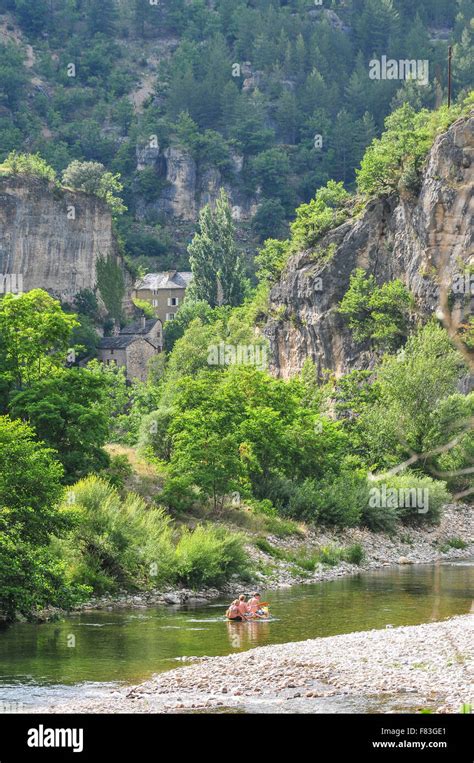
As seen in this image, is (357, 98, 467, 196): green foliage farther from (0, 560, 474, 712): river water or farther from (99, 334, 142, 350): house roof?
(0, 560, 474, 712): river water

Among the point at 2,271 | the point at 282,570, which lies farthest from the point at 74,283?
the point at 282,570

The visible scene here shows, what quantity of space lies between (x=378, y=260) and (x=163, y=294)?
55318 millimetres

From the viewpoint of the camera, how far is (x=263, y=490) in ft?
194

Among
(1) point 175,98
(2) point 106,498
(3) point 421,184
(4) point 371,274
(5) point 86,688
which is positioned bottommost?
(5) point 86,688

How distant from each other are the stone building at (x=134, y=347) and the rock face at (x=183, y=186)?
2202 inches

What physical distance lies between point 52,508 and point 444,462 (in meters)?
36.2

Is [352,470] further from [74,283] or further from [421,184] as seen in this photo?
[74,283]

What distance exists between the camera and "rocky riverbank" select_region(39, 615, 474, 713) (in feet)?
80.8

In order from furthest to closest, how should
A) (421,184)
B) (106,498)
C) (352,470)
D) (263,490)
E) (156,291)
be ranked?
(156,291)
(421,184)
(352,470)
(263,490)
(106,498)

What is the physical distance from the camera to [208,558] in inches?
1743

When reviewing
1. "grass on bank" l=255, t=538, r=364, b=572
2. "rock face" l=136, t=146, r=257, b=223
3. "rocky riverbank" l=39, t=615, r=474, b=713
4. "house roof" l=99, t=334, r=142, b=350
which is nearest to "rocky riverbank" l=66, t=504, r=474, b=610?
"grass on bank" l=255, t=538, r=364, b=572

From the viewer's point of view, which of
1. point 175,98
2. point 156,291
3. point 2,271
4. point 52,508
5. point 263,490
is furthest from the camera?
point 175,98
